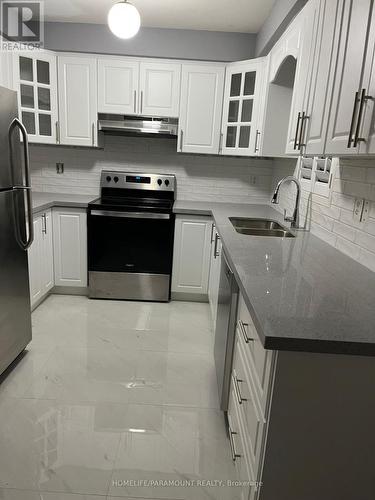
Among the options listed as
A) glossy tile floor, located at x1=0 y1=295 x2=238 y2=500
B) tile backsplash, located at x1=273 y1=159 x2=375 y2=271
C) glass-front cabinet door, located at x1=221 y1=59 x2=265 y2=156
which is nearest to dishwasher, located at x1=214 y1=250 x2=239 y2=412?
glossy tile floor, located at x1=0 y1=295 x2=238 y2=500

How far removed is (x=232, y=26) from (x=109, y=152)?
165 centimetres

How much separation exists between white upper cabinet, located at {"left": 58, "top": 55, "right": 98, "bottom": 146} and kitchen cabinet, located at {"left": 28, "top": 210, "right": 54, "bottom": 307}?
2.59 feet

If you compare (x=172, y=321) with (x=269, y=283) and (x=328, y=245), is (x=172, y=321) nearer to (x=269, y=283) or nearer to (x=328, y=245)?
(x=328, y=245)

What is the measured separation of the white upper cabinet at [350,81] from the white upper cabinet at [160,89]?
2.10 m

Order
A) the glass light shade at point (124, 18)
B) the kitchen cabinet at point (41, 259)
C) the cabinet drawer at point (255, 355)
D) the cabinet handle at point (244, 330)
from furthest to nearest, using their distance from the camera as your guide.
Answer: the kitchen cabinet at point (41, 259)
the glass light shade at point (124, 18)
the cabinet handle at point (244, 330)
the cabinet drawer at point (255, 355)

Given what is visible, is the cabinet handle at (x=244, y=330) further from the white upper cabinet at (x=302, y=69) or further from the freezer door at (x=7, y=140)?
the freezer door at (x=7, y=140)

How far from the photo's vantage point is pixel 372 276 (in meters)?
1.60

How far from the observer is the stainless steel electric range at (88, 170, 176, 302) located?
Result: 331 cm

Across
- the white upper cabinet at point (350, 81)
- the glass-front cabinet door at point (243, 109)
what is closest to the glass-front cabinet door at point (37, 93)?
the glass-front cabinet door at point (243, 109)

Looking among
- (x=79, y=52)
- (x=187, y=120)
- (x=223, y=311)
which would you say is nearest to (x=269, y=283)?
(x=223, y=311)

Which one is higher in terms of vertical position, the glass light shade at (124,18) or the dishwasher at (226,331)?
the glass light shade at (124,18)

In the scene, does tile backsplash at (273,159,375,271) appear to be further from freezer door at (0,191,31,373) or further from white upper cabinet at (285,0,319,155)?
freezer door at (0,191,31,373)

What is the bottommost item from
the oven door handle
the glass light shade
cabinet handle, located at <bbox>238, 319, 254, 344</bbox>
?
cabinet handle, located at <bbox>238, 319, 254, 344</bbox>

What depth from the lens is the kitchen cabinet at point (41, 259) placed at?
2996 millimetres
